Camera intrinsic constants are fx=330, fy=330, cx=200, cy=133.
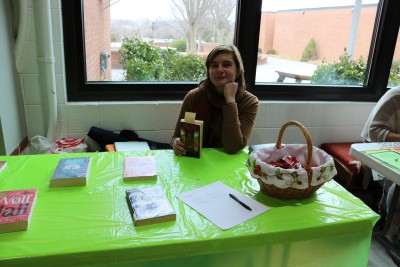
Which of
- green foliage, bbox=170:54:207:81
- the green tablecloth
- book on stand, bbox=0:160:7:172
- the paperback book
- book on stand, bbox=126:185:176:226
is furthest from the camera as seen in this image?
green foliage, bbox=170:54:207:81

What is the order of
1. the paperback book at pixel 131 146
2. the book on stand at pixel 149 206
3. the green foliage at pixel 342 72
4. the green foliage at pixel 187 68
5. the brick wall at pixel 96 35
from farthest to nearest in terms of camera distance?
the green foliage at pixel 342 72
the green foliage at pixel 187 68
the brick wall at pixel 96 35
the paperback book at pixel 131 146
the book on stand at pixel 149 206

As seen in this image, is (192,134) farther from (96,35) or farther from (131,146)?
(96,35)

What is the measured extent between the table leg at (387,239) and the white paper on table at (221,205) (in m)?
1.06

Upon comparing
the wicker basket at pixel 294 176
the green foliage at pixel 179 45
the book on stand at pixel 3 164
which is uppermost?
the green foliage at pixel 179 45

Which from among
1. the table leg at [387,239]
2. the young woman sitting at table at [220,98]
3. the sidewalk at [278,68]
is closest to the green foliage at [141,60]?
the young woman sitting at table at [220,98]

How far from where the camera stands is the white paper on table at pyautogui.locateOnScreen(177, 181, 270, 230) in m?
1.05

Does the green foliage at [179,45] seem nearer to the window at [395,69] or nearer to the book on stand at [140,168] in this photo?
the book on stand at [140,168]

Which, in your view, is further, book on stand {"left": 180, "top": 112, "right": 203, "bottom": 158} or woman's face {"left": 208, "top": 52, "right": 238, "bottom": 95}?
woman's face {"left": 208, "top": 52, "right": 238, "bottom": 95}

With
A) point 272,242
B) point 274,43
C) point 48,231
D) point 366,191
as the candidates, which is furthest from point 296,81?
point 48,231

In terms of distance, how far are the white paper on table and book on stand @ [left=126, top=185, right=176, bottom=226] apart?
0.08 meters

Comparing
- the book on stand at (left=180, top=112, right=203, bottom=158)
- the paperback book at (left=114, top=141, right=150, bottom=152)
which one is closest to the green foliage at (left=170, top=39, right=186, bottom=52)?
the paperback book at (left=114, top=141, right=150, bottom=152)

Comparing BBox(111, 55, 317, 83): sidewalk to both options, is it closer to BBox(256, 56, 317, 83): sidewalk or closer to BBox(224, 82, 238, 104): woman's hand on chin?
BBox(256, 56, 317, 83): sidewalk

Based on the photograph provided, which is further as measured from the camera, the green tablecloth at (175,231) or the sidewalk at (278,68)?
the sidewalk at (278,68)

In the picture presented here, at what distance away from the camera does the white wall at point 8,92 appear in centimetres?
184
